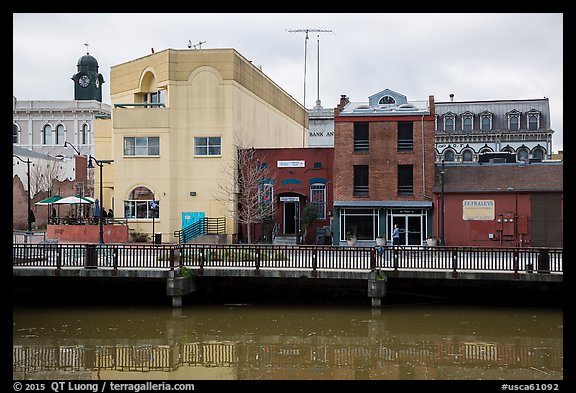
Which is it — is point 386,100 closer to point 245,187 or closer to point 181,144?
point 245,187

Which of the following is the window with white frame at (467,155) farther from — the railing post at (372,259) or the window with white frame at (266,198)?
the railing post at (372,259)

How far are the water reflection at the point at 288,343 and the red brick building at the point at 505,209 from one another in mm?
12135

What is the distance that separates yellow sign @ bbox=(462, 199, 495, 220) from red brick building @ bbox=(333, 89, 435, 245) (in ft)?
6.89

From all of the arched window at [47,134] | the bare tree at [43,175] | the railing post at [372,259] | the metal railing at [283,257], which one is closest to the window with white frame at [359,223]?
the metal railing at [283,257]

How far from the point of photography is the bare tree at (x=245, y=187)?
39.2 metres

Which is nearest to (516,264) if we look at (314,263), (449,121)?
(314,263)

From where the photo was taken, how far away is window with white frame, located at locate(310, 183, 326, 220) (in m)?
39.9

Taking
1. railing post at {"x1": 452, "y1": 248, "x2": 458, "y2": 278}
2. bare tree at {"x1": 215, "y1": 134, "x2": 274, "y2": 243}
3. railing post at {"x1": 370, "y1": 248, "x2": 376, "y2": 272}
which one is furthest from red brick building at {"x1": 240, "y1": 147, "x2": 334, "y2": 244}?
railing post at {"x1": 452, "y1": 248, "x2": 458, "y2": 278}

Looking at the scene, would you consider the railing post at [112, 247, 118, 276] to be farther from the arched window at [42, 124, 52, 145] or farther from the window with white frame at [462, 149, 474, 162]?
the arched window at [42, 124, 52, 145]

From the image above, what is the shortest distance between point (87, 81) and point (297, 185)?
61.0 meters

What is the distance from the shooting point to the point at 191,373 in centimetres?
1592

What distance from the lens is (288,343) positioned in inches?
736

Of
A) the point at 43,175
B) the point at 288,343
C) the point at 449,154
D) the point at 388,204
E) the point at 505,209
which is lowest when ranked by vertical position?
the point at 288,343
